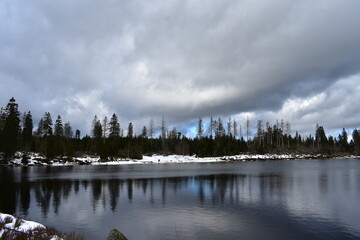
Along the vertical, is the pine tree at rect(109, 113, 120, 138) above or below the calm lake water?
above

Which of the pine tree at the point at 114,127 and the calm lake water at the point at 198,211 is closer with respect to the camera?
the calm lake water at the point at 198,211

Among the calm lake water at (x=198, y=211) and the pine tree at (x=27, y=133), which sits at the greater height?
the pine tree at (x=27, y=133)

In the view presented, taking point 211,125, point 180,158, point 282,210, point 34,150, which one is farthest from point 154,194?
point 211,125

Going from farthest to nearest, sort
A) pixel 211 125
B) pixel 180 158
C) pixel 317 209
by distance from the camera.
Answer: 1. pixel 211 125
2. pixel 180 158
3. pixel 317 209

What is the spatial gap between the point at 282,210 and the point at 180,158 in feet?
364

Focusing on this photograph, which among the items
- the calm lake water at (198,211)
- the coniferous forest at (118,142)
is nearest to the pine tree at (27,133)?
the coniferous forest at (118,142)

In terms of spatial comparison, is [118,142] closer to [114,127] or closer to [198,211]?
[114,127]

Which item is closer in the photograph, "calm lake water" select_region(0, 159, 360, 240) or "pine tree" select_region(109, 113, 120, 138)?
"calm lake water" select_region(0, 159, 360, 240)

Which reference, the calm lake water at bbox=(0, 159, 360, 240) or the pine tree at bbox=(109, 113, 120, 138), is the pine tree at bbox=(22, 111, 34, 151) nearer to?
the pine tree at bbox=(109, 113, 120, 138)

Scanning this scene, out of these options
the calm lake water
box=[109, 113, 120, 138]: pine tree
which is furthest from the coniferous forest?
the calm lake water

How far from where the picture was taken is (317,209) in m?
25.5

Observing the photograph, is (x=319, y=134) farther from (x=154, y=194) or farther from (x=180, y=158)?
(x=154, y=194)

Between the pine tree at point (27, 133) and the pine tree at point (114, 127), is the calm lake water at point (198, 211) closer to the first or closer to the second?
the pine tree at point (27, 133)

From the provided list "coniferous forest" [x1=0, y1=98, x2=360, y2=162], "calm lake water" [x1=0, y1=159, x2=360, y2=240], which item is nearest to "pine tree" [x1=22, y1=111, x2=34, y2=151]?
"coniferous forest" [x1=0, y1=98, x2=360, y2=162]
